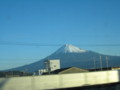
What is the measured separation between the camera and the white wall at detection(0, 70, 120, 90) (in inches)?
1215

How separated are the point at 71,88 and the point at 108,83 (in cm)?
546

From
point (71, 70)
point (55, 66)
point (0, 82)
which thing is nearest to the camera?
point (0, 82)

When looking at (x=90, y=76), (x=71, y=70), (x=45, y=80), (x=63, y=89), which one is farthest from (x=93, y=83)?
(x=71, y=70)

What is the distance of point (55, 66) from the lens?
92875 millimetres

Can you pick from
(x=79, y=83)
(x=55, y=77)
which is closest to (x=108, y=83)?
(x=79, y=83)

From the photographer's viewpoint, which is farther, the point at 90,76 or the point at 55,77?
the point at 90,76

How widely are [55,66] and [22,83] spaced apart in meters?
61.8

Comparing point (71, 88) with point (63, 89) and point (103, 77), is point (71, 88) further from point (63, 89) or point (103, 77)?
point (103, 77)

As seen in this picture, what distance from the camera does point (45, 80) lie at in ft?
105

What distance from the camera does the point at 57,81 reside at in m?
32.8

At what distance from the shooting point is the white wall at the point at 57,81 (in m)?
30.9

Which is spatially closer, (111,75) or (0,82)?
(0,82)

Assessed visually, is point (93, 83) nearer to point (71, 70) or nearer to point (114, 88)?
point (114, 88)

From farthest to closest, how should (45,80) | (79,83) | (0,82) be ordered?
1. (79,83)
2. (45,80)
3. (0,82)
